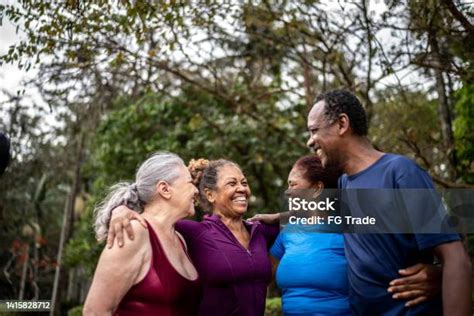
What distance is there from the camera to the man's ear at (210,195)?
152 inches

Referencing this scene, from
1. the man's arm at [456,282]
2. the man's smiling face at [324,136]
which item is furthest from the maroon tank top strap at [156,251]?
the man's arm at [456,282]

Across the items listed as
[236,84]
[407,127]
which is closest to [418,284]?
[407,127]

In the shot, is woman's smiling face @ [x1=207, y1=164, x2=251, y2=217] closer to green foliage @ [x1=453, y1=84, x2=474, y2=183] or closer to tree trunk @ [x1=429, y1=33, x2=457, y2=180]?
tree trunk @ [x1=429, y1=33, x2=457, y2=180]

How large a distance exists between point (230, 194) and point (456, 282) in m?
1.79

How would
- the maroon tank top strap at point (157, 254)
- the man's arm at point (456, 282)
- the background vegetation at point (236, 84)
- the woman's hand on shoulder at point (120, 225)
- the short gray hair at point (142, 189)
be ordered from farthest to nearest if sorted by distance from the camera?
the background vegetation at point (236, 84)
the short gray hair at point (142, 189)
the maroon tank top strap at point (157, 254)
the woman's hand on shoulder at point (120, 225)
the man's arm at point (456, 282)

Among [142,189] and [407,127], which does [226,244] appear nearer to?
[142,189]

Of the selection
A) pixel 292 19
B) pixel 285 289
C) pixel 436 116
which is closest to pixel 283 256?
pixel 285 289

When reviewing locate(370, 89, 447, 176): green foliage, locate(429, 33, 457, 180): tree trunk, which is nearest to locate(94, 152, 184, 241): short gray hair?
locate(429, 33, 457, 180): tree trunk

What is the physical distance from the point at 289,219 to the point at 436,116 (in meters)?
6.28

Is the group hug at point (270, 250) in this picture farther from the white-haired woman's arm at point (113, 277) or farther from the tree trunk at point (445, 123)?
the tree trunk at point (445, 123)

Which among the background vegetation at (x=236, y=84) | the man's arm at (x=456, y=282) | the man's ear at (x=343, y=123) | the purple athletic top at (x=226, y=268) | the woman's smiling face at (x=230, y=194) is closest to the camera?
the man's arm at (x=456, y=282)

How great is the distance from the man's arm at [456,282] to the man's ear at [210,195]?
6.00 feet

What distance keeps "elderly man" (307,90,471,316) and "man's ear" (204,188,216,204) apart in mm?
1135

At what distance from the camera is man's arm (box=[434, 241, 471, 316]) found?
226cm
